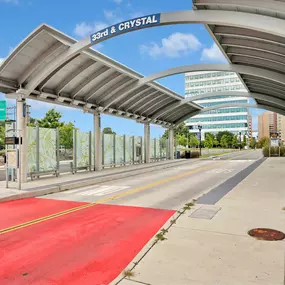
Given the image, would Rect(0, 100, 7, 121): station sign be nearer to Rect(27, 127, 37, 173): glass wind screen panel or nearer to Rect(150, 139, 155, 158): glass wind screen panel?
Rect(27, 127, 37, 173): glass wind screen panel

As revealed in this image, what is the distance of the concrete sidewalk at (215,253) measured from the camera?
3.81m

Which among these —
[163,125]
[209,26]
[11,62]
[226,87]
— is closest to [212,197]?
[209,26]

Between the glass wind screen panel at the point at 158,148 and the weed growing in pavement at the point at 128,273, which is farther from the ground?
the glass wind screen panel at the point at 158,148

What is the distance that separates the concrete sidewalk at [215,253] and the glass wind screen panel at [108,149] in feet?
46.6

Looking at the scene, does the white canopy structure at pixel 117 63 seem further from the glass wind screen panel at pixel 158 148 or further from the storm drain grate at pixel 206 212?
the glass wind screen panel at pixel 158 148

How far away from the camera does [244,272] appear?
3.98 meters

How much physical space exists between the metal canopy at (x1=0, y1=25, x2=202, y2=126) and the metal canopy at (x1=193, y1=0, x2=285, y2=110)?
236 inches

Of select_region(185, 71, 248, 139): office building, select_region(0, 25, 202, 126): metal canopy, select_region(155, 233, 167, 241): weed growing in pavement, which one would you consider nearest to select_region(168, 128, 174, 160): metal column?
select_region(0, 25, 202, 126): metal canopy

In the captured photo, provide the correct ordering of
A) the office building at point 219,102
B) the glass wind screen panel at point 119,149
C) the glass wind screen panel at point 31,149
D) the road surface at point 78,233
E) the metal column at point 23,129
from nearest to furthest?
the road surface at point 78,233, the metal column at point 23,129, the glass wind screen panel at point 31,149, the glass wind screen panel at point 119,149, the office building at point 219,102

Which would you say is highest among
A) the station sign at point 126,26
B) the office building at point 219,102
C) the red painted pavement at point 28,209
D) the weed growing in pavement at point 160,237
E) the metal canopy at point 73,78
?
the office building at point 219,102

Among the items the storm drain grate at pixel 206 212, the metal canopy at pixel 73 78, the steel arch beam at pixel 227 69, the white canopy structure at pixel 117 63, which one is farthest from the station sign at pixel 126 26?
the storm drain grate at pixel 206 212

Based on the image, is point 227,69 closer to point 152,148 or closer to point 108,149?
point 108,149

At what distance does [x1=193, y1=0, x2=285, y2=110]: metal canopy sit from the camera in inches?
328

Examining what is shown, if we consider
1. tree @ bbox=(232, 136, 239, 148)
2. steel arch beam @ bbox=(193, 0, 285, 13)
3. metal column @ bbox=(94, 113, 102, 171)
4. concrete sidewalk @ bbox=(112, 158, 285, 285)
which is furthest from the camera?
tree @ bbox=(232, 136, 239, 148)
